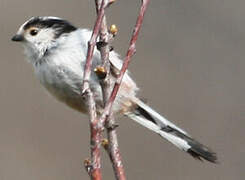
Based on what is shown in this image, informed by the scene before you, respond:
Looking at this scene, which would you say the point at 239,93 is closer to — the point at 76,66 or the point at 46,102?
the point at 46,102

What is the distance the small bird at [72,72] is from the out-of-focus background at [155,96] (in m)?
1.65

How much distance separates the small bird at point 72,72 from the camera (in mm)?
3613

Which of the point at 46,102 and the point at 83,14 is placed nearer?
the point at 46,102

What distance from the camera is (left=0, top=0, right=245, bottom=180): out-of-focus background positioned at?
5.72 metres

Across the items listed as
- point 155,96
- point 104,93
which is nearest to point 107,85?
point 104,93

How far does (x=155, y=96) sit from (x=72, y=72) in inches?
98.8

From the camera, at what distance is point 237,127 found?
5918 mm

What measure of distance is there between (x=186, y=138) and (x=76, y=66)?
0.65 metres

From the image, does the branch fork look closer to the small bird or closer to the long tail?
the small bird

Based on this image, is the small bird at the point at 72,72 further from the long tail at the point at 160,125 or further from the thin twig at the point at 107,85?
the thin twig at the point at 107,85

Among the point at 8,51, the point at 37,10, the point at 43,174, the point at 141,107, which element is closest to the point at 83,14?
the point at 37,10

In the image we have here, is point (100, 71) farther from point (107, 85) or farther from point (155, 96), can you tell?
point (155, 96)

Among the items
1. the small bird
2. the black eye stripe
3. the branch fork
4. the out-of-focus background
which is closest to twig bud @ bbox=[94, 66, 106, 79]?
the branch fork

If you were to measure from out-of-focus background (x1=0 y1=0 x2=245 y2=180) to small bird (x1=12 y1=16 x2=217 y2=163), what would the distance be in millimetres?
1651
